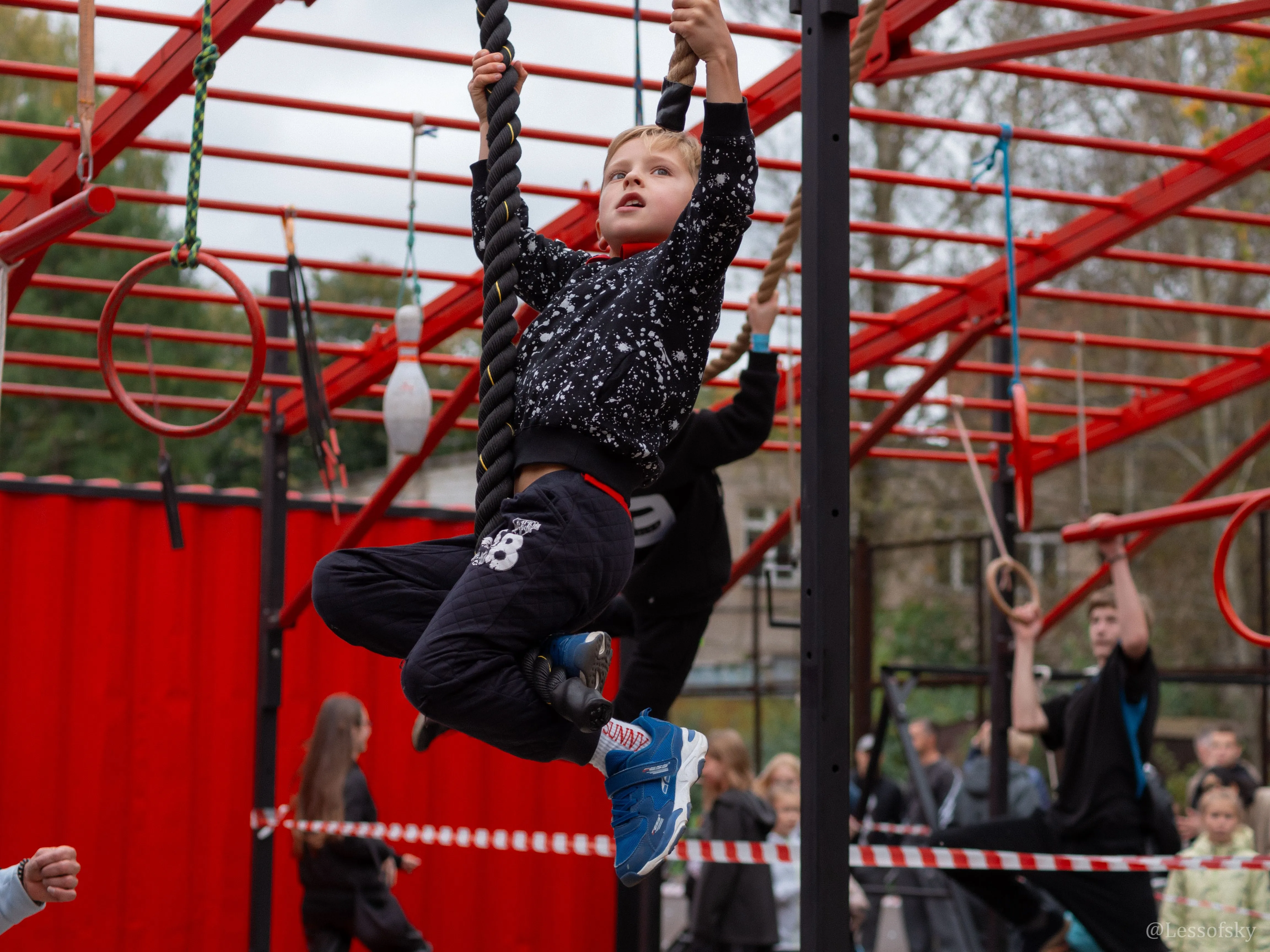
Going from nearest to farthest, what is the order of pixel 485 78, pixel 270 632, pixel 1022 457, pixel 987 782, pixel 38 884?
pixel 485 78
pixel 38 884
pixel 1022 457
pixel 270 632
pixel 987 782

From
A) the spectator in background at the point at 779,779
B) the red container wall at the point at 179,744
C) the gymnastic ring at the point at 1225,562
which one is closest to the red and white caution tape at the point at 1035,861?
the gymnastic ring at the point at 1225,562

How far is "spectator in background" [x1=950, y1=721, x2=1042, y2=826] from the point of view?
25.0ft

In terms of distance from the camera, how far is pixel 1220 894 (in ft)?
19.0

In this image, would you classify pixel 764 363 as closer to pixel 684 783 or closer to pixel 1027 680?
pixel 684 783

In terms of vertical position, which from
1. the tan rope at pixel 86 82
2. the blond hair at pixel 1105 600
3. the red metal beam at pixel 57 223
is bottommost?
the blond hair at pixel 1105 600

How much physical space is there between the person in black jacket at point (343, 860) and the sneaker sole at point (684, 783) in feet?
11.7

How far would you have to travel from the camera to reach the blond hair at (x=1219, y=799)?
19.4 ft

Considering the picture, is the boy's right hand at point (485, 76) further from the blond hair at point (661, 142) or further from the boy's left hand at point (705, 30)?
the boy's left hand at point (705, 30)

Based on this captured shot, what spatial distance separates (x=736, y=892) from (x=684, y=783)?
4097 millimetres

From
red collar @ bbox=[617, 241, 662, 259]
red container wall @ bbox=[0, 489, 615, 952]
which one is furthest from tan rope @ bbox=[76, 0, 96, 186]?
red container wall @ bbox=[0, 489, 615, 952]

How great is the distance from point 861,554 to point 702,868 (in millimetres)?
3609

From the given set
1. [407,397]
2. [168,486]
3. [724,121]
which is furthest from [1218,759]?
[724,121]

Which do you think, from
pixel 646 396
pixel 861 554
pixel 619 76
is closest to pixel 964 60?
pixel 619 76

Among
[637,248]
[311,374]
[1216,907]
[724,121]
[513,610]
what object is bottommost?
[1216,907]
